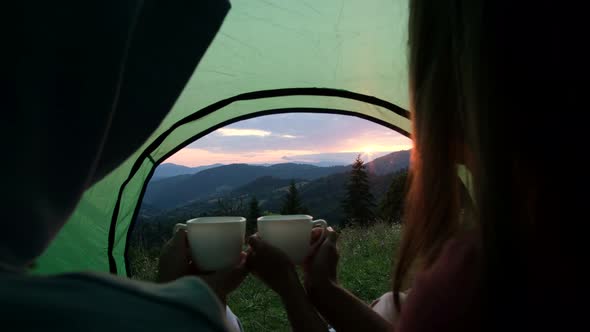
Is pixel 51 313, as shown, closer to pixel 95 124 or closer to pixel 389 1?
pixel 95 124

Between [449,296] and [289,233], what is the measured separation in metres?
0.63

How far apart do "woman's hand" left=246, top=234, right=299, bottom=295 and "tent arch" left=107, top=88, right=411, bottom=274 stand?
0.73 metres

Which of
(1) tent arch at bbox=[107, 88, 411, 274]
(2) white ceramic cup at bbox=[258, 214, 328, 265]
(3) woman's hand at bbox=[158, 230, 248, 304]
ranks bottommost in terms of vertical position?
(3) woman's hand at bbox=[158, 230, 248, 304]

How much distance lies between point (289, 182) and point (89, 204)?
379 inches

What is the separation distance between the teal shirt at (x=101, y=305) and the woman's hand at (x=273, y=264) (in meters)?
0.88

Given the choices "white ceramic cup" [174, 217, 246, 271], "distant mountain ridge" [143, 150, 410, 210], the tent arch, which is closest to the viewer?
"white ceramic cup" [174, 217, 246, 271]

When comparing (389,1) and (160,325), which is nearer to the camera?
(160,325)

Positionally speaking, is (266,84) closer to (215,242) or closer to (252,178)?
(215,242)

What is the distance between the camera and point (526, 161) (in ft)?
1.72

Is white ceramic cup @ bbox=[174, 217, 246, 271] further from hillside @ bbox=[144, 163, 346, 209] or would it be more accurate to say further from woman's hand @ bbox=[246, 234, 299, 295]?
hillside @ bbox=[144, 163, 346, 209]

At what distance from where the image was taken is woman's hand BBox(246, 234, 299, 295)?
3.78 ft

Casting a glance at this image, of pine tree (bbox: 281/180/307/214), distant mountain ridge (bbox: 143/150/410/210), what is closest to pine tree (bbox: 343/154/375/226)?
distant mountain ridge (bbox: 143/150/410/210)

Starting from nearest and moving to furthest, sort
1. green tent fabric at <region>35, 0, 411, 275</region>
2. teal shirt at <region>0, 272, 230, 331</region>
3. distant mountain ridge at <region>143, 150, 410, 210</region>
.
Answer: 1. teal shirt at <region>0, 272, 230, 331</region>
2. green tent fabric at <region>35, 0, 411, 275</region>
3. distant mountain ridge at <region>143, 150, 410, 210</region>

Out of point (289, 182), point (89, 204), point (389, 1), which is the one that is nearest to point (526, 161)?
point (389, 1)
